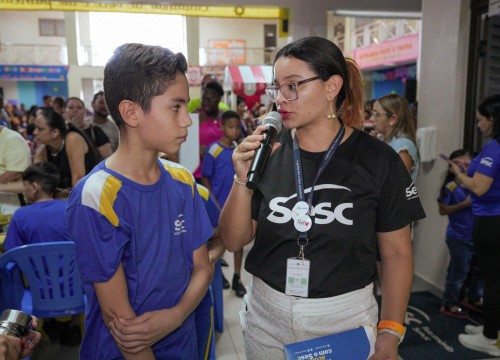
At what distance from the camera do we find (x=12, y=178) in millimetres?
3537

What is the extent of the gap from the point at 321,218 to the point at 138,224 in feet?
1.73

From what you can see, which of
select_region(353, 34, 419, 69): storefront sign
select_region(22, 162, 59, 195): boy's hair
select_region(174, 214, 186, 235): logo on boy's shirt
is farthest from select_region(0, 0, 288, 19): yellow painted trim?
select_region(353, 34, 419, 69): storefront sign

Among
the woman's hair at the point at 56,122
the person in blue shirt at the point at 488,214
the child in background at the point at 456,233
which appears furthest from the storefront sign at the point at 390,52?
the woman's hair at the point at 56,122

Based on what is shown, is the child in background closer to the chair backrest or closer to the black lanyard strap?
the black lanyard strap

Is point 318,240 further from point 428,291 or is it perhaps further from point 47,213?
point 428,291

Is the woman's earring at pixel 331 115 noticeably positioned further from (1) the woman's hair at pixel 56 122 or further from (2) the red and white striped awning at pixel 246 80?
(2) the red and white striped awning at pixel 246 80

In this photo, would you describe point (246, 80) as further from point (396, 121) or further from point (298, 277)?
point (298, 277)

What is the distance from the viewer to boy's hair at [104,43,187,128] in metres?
1.19

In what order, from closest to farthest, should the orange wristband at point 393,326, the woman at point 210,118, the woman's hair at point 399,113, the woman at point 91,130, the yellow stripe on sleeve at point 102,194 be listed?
1. the yellow stripe on sleeve at point 102,194
2. the orange wristband at point 393,326
3. the woman's hair at point 399,113
4. the woman at point 91,130
5. the woman at point 210,118

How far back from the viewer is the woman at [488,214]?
104 inches

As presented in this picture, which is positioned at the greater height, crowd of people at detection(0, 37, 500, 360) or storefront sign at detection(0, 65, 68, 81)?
storefront sign at detection(0, 65, 68, 81)

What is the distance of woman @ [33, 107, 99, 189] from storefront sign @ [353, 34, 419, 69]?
10.2 metres

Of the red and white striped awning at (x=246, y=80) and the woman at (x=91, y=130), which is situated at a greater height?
the red and white striped awning at (x=246, y=80)

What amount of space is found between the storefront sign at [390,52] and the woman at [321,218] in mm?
11245
